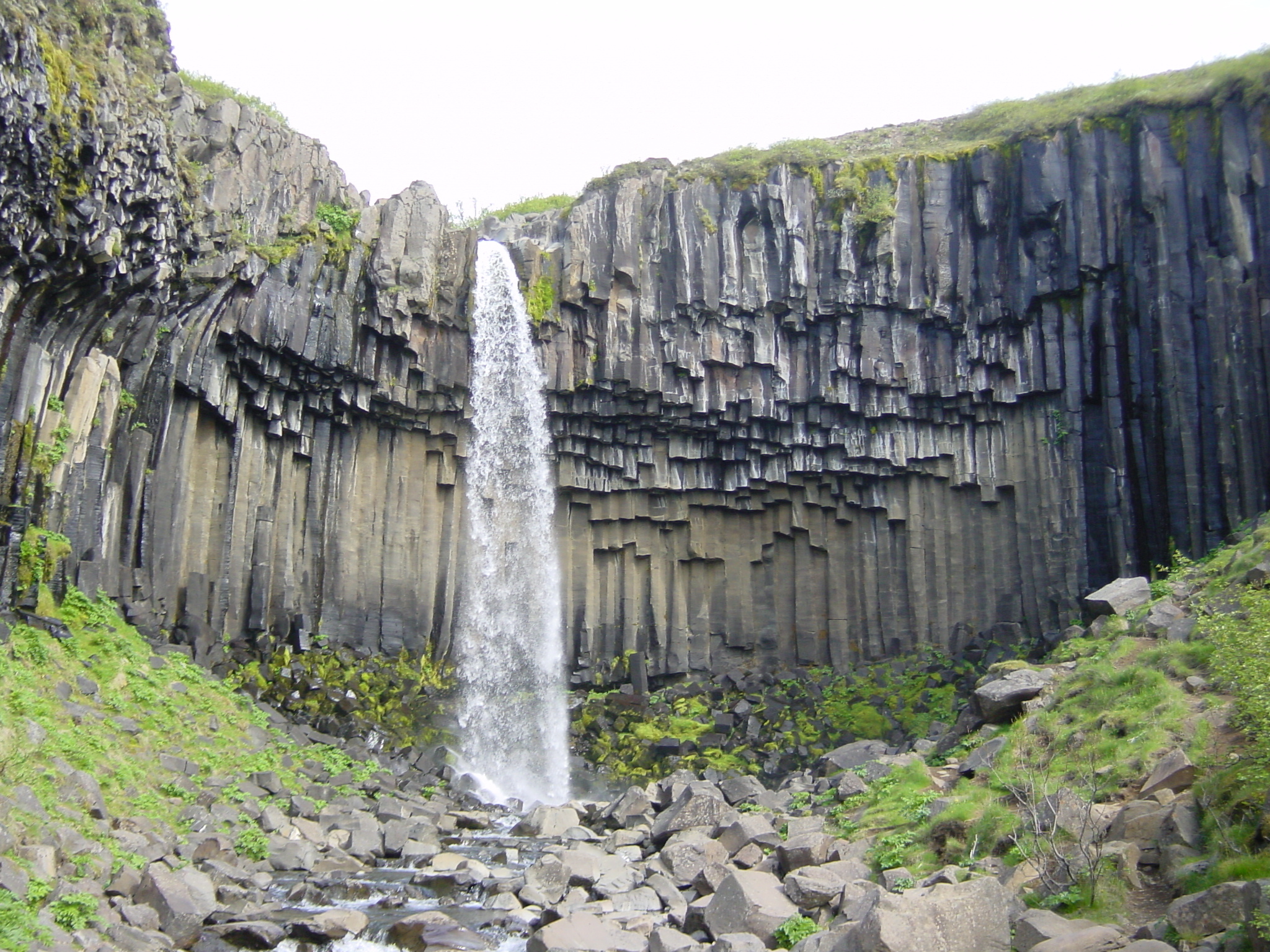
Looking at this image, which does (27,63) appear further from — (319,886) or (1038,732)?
(1038,732)

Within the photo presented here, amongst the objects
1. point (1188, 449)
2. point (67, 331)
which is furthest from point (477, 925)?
point (1188, 449)

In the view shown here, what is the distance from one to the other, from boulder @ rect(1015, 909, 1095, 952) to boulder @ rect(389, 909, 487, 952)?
16.6 feet

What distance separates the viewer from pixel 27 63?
478 inches

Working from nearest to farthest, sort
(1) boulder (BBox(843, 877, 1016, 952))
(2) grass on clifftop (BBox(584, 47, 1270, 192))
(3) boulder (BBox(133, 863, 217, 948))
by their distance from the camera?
1. (1) boulder (BBox(843, 877, 1016, 952))
2. (3) boulder (BBox(133, 863, 217, 948))
3. (2) grass on clifftop (BBox(584, 47, 1270, 192))

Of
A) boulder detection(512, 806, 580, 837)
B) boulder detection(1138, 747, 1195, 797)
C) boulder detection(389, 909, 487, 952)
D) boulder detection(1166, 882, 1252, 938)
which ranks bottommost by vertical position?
boulder detection(512, 806, 580, 837)

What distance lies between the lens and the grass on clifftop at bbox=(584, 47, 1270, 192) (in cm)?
2066

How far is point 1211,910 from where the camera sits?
6332mm

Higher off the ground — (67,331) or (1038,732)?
(67,331)

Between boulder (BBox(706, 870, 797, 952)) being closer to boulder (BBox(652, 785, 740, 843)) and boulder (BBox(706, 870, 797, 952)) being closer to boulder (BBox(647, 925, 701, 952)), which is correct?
boulder (BBox(647, 925, 701, 952))

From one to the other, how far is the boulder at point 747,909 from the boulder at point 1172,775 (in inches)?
134

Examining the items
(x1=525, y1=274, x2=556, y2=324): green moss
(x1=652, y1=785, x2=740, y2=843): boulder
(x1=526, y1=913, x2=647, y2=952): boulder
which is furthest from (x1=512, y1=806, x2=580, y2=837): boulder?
(x1=525, y1=274, x2=556, y2=324): green moss

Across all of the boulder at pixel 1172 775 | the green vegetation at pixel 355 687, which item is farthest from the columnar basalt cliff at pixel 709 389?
the boulder at pixel 1172 775

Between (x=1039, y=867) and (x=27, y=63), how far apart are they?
46.0 ft

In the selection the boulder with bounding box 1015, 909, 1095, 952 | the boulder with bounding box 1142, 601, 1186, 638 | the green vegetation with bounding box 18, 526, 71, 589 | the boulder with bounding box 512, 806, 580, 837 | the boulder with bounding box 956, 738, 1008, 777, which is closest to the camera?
the boulder with bounding box 1015, 909, 1095, 952
